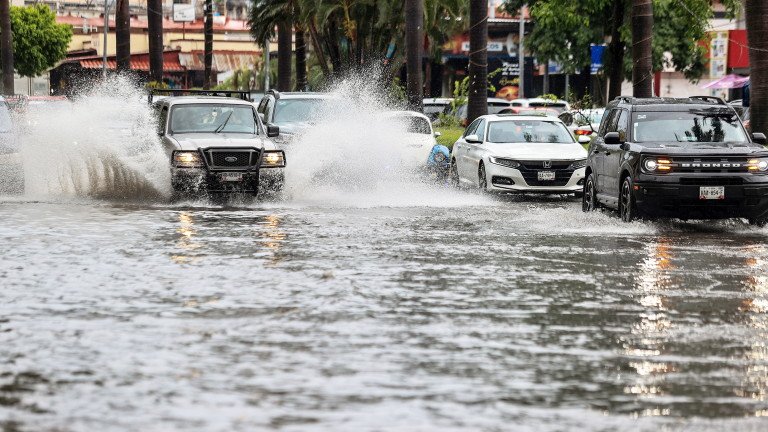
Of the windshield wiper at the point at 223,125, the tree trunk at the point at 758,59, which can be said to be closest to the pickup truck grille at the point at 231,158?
the windshield wiper at the point at 223,125

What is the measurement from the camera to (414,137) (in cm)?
2881

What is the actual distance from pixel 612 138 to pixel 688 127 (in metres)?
1.03

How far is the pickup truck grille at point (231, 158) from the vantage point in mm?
22641

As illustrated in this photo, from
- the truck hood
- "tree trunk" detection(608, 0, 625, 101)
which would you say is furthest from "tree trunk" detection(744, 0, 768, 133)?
"tree trunk" detection(608, 0, 625, 101)

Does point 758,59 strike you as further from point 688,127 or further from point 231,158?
point 231,158

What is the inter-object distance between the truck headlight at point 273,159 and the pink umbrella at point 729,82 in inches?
1974

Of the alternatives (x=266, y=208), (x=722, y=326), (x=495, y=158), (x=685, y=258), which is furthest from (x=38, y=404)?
(x=495, y=158)

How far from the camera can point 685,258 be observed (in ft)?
50.7

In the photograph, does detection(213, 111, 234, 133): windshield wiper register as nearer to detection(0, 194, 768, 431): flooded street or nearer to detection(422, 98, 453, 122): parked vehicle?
detection(0, 194, 768, 431): flooded street

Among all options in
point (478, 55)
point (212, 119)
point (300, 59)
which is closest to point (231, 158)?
point (212, 119)

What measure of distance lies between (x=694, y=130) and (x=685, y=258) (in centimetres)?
446

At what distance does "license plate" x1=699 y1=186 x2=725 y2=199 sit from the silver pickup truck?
7.44 metres

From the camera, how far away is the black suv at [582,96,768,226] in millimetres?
18328

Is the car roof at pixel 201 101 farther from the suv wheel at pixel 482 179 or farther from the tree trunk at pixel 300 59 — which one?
the tree trunk at pixel 300 59
